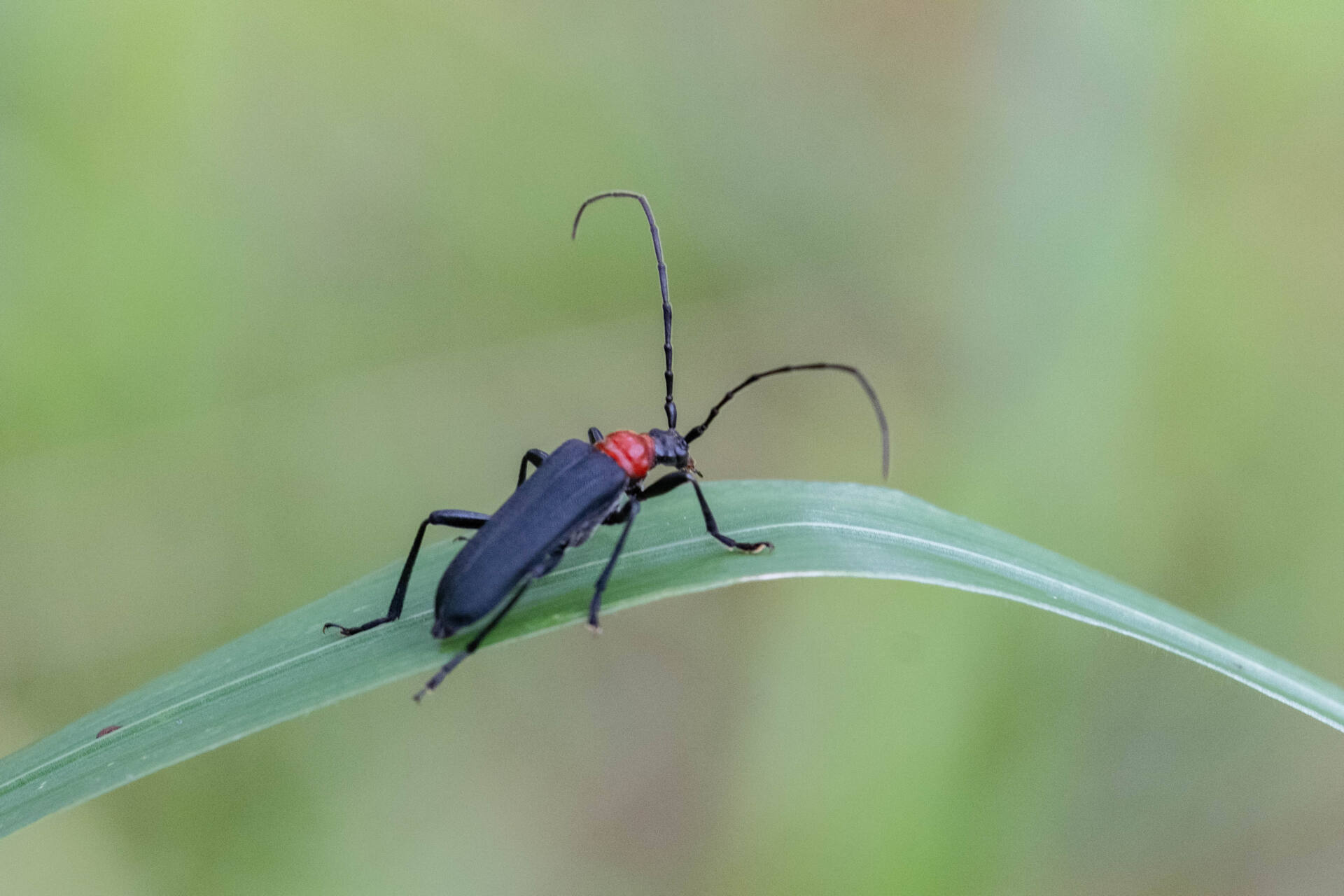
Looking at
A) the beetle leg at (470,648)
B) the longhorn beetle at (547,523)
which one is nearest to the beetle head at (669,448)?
the longhorn beetle at (547,523)

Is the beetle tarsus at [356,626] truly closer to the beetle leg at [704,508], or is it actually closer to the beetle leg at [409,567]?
the beetle leg at [409,567]

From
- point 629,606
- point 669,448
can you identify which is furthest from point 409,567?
point 669,448

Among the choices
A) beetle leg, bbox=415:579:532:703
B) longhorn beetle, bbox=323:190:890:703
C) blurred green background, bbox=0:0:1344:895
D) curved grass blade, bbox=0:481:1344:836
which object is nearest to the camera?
curved grass blade, bbox=0:481:1344:836

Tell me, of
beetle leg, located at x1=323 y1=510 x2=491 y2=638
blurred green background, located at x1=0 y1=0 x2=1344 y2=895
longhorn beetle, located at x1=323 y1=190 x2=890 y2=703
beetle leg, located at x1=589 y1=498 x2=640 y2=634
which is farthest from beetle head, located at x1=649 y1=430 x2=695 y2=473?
blurred green background, located at x1=0 y1=0 x2=1344 y2=895

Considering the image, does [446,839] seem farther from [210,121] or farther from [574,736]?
[210,121]

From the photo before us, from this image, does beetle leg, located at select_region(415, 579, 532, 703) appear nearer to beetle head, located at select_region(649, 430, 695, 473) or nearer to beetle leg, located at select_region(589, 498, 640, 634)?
beetle leg, located at select_region(589, 498, 640, 634)

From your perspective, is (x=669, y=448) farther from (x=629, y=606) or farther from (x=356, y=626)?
(x=356, y=626)
